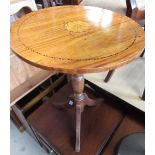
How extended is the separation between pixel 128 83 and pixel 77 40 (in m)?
0.64

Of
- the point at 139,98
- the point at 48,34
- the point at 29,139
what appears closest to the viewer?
the point at 48,34

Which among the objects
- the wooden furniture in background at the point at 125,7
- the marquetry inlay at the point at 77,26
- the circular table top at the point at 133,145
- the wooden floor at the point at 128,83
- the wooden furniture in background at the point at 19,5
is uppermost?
the wooden furniture in background at the point at 19,5

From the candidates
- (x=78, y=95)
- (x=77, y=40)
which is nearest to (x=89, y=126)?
(x=78, y=95)

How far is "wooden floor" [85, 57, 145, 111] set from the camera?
1.20 meters

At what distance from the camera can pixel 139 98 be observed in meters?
1.19

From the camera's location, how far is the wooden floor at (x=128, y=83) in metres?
1.20

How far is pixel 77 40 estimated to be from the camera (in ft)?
2.53

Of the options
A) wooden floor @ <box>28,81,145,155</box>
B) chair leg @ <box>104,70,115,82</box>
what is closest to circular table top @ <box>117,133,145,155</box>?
wooden floor @ <box>28,81,145,155</box>

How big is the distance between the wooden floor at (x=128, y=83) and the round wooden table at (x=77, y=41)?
34 cm

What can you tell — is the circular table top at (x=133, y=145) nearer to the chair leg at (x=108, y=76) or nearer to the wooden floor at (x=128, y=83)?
the wooden floor at (x=128, y=83)

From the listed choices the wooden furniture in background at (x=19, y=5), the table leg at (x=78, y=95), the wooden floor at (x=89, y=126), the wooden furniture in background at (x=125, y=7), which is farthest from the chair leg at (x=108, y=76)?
the wooden furniture in background at (x=19, y=5)

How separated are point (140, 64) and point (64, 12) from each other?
2.25 ft
